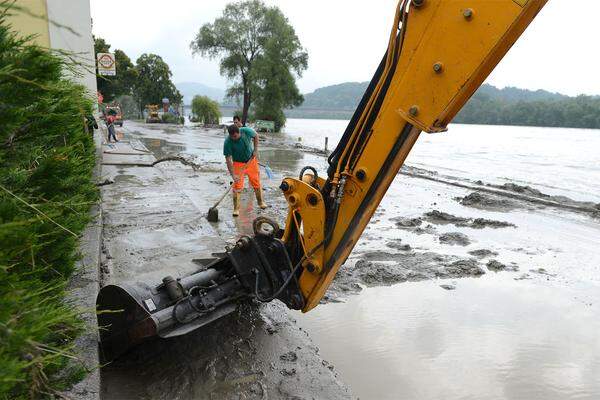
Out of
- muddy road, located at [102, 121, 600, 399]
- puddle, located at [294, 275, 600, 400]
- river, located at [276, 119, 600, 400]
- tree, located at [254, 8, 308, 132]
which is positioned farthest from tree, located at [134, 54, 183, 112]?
puddle, located at [294, 275, 600, 400]

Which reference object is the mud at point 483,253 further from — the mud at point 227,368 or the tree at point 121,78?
the tree at point 121,78

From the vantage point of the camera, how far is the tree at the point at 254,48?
41.8 m

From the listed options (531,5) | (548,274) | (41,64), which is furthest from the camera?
(548,274)

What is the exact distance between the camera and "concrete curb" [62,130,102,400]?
245 centimetres

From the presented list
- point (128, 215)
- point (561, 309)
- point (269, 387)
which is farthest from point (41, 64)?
point (128, 215)

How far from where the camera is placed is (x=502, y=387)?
3.46 m

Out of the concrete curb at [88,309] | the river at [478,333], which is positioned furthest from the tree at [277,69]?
the concrete curb at [88,309]

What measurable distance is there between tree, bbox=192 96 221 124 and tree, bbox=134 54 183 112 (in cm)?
743

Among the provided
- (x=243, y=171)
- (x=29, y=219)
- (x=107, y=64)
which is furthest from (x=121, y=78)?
(x=29, y=219)

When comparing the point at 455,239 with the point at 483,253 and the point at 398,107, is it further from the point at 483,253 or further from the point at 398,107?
the point at 398,107

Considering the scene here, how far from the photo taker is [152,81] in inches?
2035

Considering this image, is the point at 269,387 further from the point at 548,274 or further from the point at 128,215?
the point at 128,215

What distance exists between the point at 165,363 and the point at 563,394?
3083 mm

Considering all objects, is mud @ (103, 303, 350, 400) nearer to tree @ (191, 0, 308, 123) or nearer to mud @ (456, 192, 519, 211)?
mud @ (456, 192, 519, 211)
